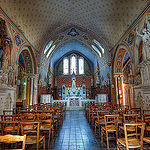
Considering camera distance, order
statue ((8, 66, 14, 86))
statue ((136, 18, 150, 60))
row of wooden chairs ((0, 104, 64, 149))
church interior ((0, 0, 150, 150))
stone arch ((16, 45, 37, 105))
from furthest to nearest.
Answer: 1. stone arch ((16, 45, 37, 105))
2. statue ((8, 66, 14, 86))
3. statue ((136, 18, 150, 60))
4. church interior ((0, 0, 150, 150))
5. row of wooden chairs ((0, 104, 64, 149))

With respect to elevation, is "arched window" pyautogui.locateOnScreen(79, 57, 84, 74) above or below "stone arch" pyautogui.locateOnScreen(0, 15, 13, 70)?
above

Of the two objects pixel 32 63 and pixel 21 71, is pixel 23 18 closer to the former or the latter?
pixel 32 63

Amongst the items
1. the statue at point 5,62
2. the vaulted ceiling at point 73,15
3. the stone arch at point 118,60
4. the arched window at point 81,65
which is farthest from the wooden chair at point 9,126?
the arched window at point 81,65

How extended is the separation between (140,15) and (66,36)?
11.5 meters

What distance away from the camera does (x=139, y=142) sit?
3162mm

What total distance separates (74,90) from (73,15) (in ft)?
34.8

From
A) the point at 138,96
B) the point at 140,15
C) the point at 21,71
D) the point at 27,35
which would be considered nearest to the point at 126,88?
the point at 138,96

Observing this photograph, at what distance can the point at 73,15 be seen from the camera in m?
14.1

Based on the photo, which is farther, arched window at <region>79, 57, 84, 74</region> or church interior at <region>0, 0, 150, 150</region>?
arched window at <region>79, 57, 84, 74</region>

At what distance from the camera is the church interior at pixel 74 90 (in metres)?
4.57

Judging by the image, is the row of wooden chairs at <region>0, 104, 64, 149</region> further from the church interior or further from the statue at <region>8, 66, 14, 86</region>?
the statue at <region>8, 66, 14, 86</region>

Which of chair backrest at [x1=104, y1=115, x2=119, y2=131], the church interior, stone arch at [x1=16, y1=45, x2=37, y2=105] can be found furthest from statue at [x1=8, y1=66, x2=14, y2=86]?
chair backrest at [x1=104, y1=115, x2=119, y2=131]

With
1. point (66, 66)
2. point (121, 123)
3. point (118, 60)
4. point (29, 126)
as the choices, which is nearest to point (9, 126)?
point (29, 126)

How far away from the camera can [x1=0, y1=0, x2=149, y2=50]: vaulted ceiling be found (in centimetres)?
911
